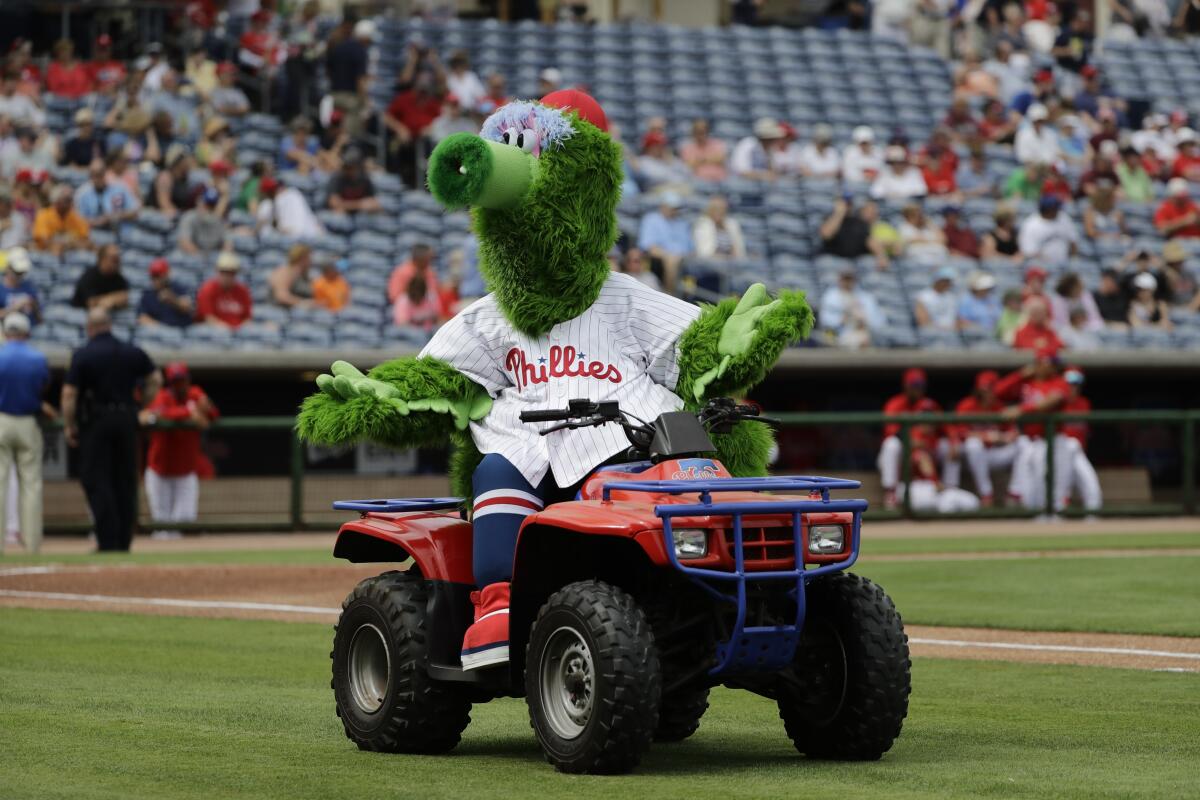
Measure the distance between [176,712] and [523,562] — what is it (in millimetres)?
1844

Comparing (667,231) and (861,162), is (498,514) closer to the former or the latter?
(667,231)

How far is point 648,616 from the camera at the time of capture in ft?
18.2

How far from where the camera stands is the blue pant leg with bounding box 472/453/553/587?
19.5 feet

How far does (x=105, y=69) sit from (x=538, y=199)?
674 inches

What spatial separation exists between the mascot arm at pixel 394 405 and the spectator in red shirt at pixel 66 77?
1668 centimetres

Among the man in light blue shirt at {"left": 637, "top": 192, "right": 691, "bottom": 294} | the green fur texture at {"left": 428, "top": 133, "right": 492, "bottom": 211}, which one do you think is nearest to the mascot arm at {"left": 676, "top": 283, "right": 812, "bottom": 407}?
the green fur texture at {"left": 428, "top": 133, "right": 492, "bottom": 211}

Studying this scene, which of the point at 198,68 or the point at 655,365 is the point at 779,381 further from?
the point at 655,365

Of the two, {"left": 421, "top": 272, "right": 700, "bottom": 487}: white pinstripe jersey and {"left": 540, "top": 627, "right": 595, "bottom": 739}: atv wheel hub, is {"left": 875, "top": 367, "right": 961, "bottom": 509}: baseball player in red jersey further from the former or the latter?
{"left": 540, "top": 627, "right": 595, "bottom": 739}: atv wheel hub

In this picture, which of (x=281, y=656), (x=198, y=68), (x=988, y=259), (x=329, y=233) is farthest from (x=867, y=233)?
(x=281, y=656)

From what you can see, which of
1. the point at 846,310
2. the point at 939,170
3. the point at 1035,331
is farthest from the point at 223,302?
the point at 939,170

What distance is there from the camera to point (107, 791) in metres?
5.04

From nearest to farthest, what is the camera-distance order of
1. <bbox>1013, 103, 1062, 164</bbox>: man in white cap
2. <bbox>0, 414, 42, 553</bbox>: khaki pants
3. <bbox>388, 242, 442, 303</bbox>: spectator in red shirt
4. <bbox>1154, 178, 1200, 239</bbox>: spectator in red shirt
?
1. <bbox>0, 414, 42, 553</bbox>: khaki pants
2. <bbox>388, 242, 442, 303</bbox>: spectator in red shirt
3. <bbox>1154, 178, 1200, 239</bbox>: spectator in red shirt
4. <bbox>1013, 103, 1062, 164</bbox>: man in white cap

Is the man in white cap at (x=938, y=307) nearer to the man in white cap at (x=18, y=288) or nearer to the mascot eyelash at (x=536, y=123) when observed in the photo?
the man in white cap at (x=18, y=288)

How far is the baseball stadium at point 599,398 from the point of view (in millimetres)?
5594
